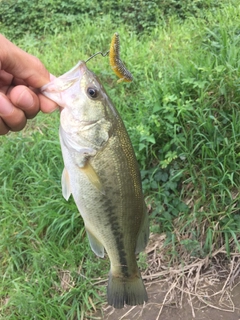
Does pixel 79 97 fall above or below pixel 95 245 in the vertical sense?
above

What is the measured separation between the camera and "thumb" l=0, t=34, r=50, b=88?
1.88 m

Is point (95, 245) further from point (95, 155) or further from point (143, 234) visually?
point (95, 155)

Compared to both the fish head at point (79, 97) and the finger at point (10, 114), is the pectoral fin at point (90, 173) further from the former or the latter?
the finger at point (10, 114)

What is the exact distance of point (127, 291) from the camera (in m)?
2.12

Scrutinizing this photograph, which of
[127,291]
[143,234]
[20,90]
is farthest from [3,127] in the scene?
[127,291]

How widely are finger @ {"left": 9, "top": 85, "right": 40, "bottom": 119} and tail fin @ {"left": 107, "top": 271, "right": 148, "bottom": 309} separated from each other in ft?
3.24

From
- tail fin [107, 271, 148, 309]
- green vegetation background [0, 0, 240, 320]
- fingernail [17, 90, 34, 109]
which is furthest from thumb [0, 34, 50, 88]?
green vegetation background [0, 0, 240, 320]

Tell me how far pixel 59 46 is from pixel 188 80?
3079 mm

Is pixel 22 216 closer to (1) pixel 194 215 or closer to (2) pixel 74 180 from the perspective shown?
(1) pixel 194 215

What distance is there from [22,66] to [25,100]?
0.18m

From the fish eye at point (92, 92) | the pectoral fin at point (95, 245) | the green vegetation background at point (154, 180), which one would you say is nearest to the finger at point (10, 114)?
the fish eye at point (92, 92)

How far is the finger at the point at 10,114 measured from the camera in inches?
73.1

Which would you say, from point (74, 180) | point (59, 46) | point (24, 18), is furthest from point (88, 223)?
point (24, 18)

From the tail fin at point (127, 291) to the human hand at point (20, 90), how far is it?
96 centimetres
